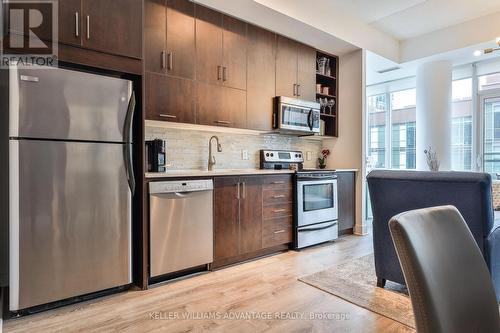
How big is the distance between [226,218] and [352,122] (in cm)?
251

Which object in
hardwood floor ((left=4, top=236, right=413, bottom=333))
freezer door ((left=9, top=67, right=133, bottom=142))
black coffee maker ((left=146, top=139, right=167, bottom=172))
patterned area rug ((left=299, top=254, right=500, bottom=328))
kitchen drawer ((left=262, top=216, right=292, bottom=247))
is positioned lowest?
hardwood floor ((left=4, top=236, right=413, bottom=333))

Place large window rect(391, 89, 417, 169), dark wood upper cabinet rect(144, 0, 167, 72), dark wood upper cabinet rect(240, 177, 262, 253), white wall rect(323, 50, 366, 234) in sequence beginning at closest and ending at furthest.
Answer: dark wood upper cabinet rect(144, 0, 167, 72)
dark wood upper cabinet rect(240, 177, 262, 253)
white wall rect(323, 50, 366, 234)
large window rect(391, 89, 417, 169)

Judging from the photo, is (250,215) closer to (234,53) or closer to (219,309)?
(219,309)

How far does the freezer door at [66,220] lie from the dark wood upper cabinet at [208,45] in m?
1.31

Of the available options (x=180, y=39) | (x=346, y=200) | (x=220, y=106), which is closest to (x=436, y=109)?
(x=346, y=200)

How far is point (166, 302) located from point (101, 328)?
47 centimetres

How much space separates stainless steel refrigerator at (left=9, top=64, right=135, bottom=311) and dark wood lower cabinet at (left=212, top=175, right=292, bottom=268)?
2.75 ft

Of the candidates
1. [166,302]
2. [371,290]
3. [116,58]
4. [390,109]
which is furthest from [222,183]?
[390,109]

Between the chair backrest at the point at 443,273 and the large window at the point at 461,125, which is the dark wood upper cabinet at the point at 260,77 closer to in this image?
the chair backrest at the point at 443,273

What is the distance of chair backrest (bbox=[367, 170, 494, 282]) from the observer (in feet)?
6.43

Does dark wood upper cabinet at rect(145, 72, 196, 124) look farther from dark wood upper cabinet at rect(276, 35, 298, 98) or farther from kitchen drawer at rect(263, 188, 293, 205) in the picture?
dark wood upper cabinet at rect(276, 35, 298, 98)

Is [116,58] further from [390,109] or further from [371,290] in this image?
[390,109]

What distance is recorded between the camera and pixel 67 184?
2.10m

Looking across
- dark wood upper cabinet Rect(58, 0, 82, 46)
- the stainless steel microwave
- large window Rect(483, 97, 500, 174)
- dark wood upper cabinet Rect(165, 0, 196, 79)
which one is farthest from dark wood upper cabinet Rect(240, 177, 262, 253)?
large window Rect(483, 97, 500, 174)
